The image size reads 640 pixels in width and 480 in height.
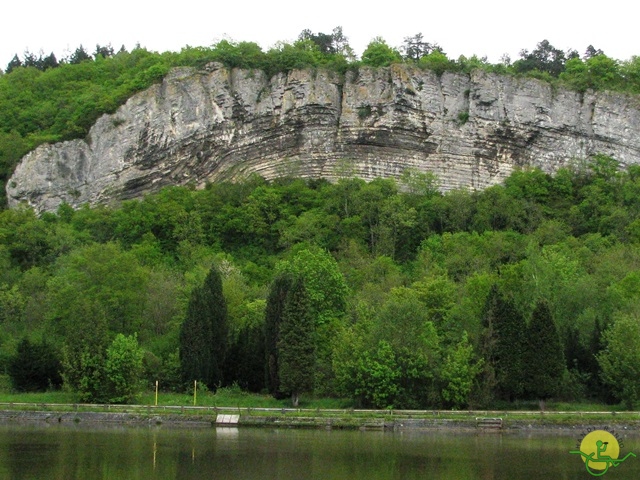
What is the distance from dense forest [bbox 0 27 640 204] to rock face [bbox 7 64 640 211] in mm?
1680

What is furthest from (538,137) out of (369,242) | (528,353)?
(528,353)

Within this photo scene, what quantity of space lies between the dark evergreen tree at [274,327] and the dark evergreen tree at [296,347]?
0.81 m

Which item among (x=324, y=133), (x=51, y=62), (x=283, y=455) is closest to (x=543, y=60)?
(x=324, y=133)

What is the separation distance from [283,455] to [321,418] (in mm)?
10150

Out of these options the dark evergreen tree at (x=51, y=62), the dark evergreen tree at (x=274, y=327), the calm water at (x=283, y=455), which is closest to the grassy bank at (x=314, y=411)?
the dark evergreen tree at (x=274, y=327)

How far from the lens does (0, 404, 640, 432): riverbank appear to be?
43406mm

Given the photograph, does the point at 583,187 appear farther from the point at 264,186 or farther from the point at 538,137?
the point at 264,186

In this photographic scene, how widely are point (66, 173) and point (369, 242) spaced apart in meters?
26.0

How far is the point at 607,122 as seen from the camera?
88.6 metres

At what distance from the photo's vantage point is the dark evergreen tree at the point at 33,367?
1980 inches

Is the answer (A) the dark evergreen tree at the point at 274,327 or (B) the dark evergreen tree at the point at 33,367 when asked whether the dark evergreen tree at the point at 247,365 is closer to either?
(A) the dark evergreen tree at the point at 274,327

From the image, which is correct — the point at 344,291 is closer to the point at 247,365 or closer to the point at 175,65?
the point at 247,365

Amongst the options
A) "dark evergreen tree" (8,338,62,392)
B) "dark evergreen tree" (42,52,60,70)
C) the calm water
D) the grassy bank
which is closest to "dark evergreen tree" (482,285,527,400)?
the grassy bank

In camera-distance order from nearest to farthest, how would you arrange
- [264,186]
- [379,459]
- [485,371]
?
[379,459] < [485,371] < [264,186]
